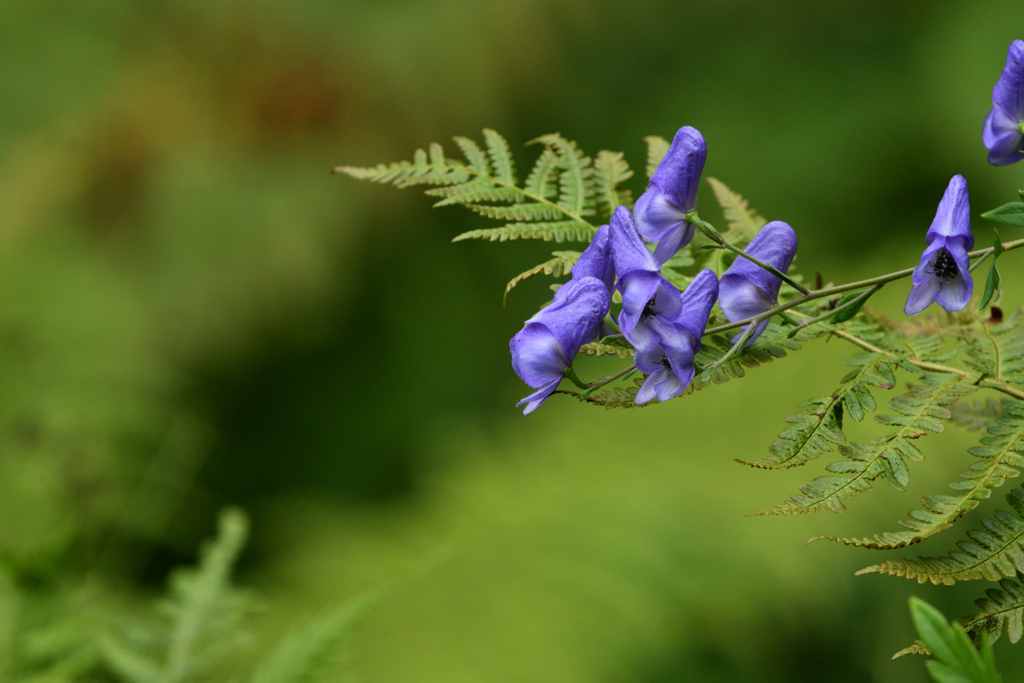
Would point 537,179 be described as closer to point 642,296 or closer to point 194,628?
point 642,296

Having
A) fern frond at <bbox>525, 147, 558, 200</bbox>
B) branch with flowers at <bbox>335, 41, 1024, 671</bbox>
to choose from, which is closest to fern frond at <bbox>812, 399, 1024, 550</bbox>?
branch with flowers at <bbox>335, 41, 1024, 671</bbox>

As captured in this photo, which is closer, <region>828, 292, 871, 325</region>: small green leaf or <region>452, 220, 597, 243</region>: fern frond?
<region>828, 292, 871, 325</region>: small green leaf

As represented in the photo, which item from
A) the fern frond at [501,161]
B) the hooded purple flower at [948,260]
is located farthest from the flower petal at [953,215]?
the fern frond at [501,161]

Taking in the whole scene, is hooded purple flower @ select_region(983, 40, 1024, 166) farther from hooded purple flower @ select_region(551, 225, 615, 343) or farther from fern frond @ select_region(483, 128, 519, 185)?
fern frond @ select_region(483, 128, 519, 185)

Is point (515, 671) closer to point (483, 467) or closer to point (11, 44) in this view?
point (483, 467)

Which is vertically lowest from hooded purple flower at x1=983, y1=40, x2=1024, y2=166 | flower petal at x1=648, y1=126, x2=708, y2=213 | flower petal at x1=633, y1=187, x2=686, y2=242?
flower petal at x1=633, y1=187, x2=686, y2=242

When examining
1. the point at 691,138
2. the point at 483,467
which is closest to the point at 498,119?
the point at 483,467

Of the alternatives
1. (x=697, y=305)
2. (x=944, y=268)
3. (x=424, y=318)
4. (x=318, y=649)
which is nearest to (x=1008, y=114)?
(x=944, y=268)
